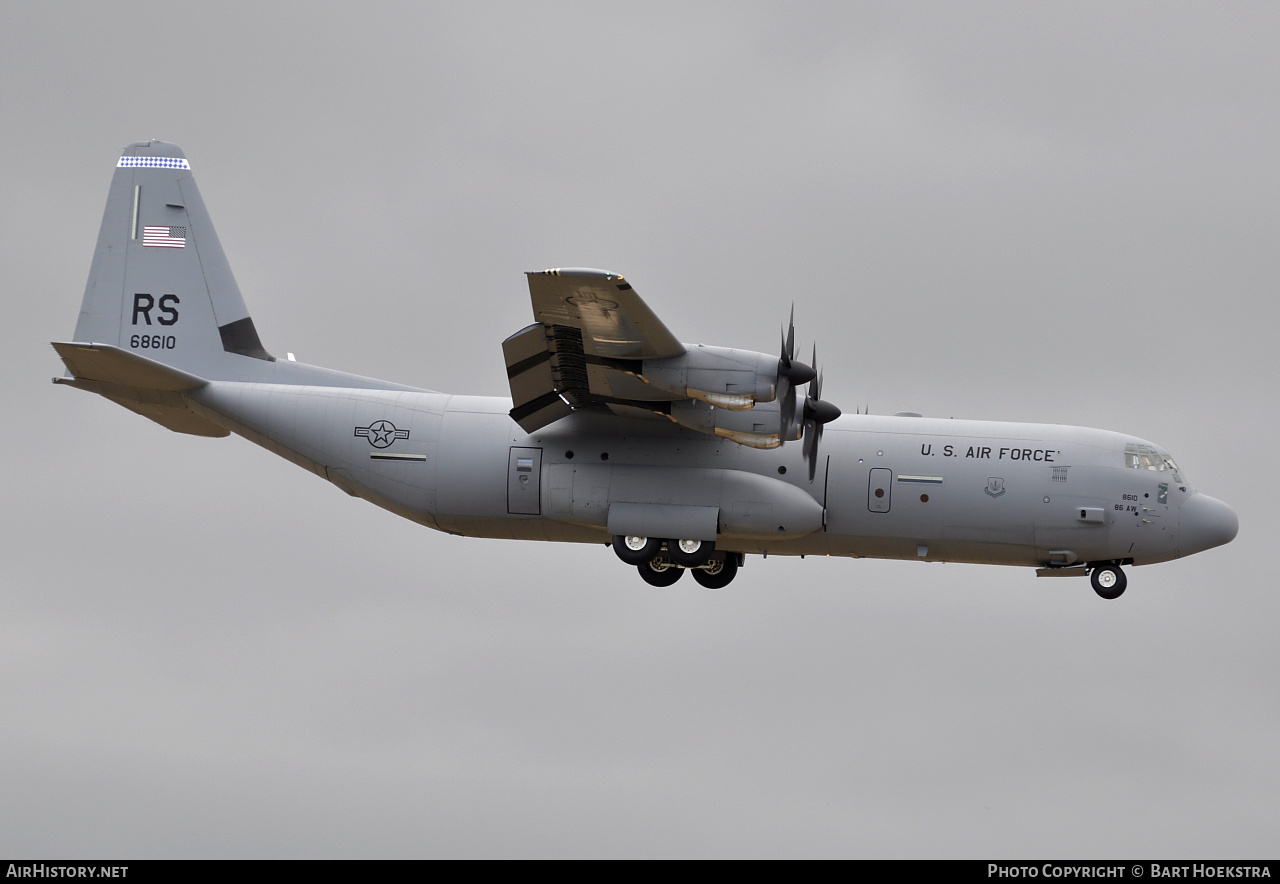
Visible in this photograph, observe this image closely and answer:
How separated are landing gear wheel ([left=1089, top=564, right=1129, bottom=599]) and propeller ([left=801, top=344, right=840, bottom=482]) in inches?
237

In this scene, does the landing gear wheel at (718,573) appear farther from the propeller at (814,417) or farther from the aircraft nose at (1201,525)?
the aircraft nose at (1201,525)

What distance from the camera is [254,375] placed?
30922 millimetres

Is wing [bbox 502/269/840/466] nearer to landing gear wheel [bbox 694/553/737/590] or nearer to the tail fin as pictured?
landing gear wheel [bbox 694/553/737/590]

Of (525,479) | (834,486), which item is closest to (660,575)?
(525,479)

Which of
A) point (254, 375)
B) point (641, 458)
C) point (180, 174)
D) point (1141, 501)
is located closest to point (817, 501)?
point (641, 458)

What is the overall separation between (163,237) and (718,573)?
13882mm

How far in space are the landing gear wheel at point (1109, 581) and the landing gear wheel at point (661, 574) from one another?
8.20 meters

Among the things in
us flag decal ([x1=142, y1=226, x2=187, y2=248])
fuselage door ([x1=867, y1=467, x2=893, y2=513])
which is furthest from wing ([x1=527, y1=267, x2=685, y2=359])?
us flag decal ([x1=142, y1=226, x2=187, y2=248])

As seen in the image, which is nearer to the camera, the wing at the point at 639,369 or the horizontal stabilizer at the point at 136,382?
the wing at the point at 639,369

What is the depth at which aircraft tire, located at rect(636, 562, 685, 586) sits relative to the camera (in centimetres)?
2955

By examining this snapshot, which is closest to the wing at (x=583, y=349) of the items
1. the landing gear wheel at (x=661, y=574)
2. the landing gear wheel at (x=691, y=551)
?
the landing gear wheel at (x=691, y=551)

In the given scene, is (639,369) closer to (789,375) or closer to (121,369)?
(789,375)

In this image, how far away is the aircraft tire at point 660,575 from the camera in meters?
29.5

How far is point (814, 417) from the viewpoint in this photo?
27125mm
